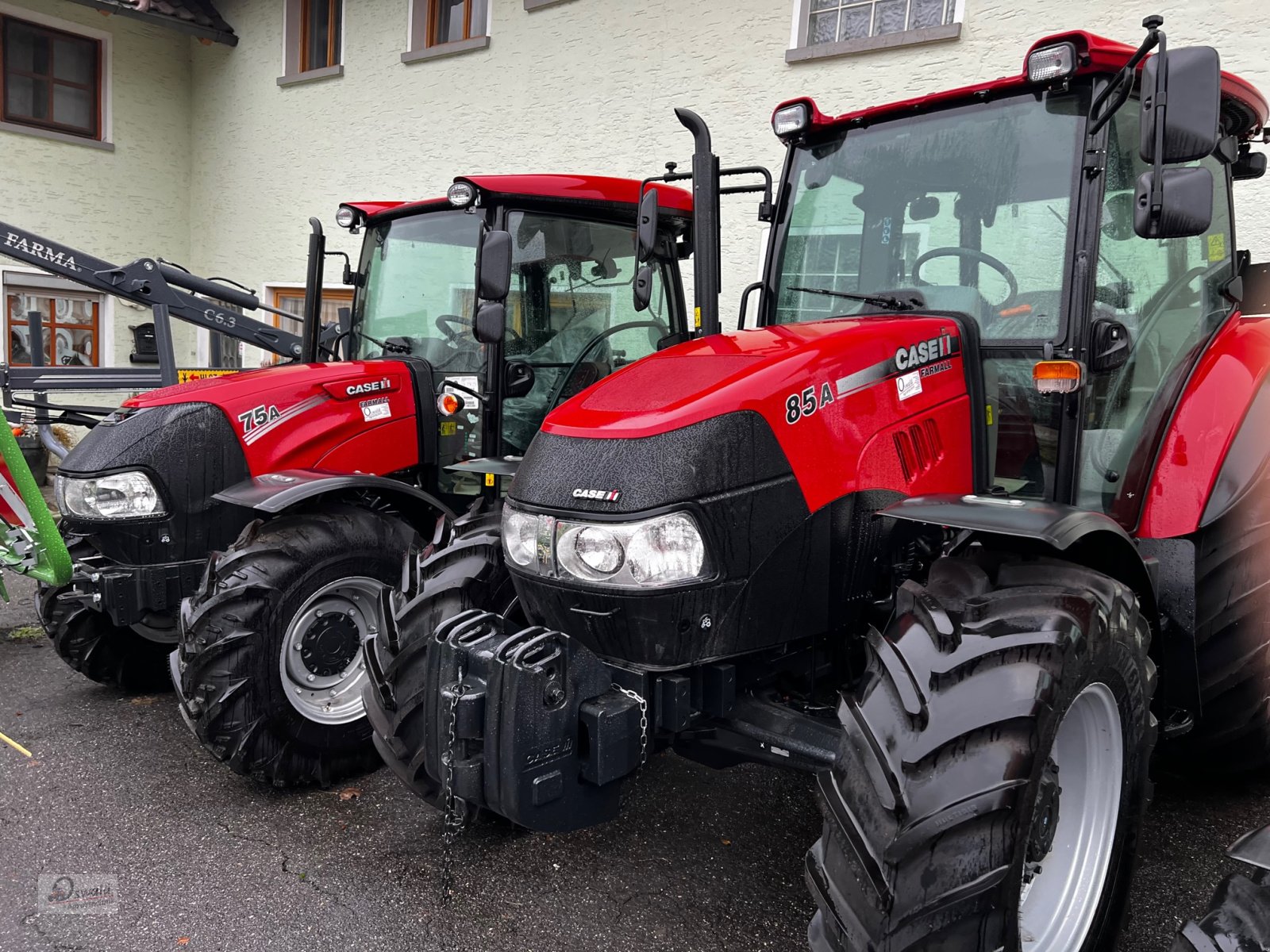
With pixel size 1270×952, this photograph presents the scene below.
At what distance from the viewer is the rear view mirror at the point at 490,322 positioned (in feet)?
13.1

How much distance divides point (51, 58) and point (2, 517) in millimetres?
10363

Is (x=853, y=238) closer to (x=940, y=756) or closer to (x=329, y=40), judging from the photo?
(x=940, y=756)

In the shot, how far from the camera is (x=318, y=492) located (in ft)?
12.5

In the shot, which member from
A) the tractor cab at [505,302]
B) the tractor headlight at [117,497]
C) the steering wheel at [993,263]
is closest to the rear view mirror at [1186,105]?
the steering wheel at [993,263]

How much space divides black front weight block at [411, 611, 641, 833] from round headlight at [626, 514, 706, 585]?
28cm

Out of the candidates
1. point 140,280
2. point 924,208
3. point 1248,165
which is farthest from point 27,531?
point 1248,165

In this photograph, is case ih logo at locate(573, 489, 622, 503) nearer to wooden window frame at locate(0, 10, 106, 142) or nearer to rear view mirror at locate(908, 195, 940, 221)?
rear view mirror at locate(908, 195, 940, 221)

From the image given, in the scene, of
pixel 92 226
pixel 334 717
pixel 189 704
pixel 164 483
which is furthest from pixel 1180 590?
pixel 92 226

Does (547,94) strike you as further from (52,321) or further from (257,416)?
(52,321)

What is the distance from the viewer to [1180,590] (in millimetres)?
2980

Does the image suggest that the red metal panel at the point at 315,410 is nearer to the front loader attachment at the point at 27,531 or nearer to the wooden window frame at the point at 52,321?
the front loader attachment at the point at 27,531

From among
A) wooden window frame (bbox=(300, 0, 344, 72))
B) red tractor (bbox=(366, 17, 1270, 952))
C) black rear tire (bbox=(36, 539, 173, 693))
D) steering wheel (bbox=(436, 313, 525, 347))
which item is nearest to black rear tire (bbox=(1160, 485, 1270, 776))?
red tractor (bbox=(366, 17, 1270, 952))

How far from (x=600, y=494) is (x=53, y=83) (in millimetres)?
13322

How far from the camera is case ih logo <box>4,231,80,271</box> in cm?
619
